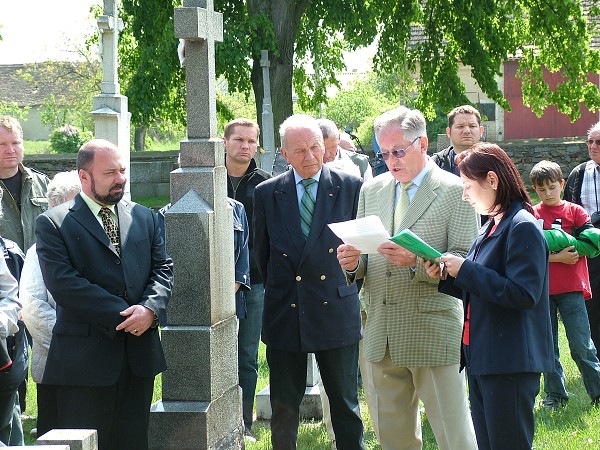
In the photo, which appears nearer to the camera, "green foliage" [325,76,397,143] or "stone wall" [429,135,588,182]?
"stone wall" [429,135,588,182]

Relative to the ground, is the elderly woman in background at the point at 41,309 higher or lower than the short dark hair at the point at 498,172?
lower

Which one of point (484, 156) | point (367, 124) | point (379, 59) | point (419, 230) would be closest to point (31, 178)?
point (419, 230)

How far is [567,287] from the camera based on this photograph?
25.0 feet

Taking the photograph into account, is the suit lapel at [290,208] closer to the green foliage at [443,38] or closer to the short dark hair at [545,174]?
the short dark hair at [545,174]

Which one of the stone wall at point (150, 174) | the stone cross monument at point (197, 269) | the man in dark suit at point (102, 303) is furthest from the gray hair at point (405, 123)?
the stone wall at point (150, 174)

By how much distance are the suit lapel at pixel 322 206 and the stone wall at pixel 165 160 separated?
1416 cm

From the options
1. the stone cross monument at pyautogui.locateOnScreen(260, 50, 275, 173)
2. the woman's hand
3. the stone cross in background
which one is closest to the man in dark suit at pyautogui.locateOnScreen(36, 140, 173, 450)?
the woman's hand

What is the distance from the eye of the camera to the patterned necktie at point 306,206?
18.8 ft

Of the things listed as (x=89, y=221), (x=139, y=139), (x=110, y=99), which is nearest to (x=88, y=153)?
(x=89, y=221)

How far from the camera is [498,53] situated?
21328mm

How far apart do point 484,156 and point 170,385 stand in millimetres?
2472

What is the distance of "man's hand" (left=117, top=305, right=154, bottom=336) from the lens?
501cm

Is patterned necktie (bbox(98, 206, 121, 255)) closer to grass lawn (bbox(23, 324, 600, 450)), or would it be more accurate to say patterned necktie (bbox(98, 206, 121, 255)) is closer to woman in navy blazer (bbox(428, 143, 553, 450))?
woman in navy blazer (bbox(428, 143, 553, 450))

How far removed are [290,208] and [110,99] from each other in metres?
5.78
